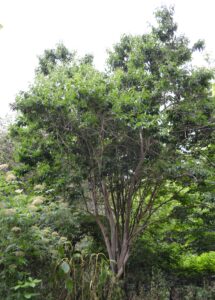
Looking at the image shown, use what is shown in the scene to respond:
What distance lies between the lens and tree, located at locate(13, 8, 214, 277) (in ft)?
19.2

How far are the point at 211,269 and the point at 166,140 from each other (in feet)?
12.1

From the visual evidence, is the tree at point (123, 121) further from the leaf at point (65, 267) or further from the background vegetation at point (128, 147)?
the leaf at point (65, 267)

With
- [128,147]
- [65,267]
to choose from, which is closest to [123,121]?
[128,147]

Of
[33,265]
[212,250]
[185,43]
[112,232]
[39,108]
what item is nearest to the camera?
[33,265]

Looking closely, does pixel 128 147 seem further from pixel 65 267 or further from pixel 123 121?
pixel 65 267

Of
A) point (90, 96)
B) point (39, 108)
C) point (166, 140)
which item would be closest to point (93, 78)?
point (90, 96)

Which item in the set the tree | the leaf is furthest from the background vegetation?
the leaf

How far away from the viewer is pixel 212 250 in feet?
25.7

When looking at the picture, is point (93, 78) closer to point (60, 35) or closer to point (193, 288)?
point (60, 35)

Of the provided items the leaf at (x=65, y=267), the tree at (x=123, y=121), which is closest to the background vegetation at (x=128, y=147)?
the tree at (x=123, y=121)

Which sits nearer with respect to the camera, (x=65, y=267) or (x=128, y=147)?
(x=65, y=267)

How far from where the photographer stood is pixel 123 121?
5883 millimetres

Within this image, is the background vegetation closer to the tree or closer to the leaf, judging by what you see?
the tree

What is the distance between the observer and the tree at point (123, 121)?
5.86 meters
